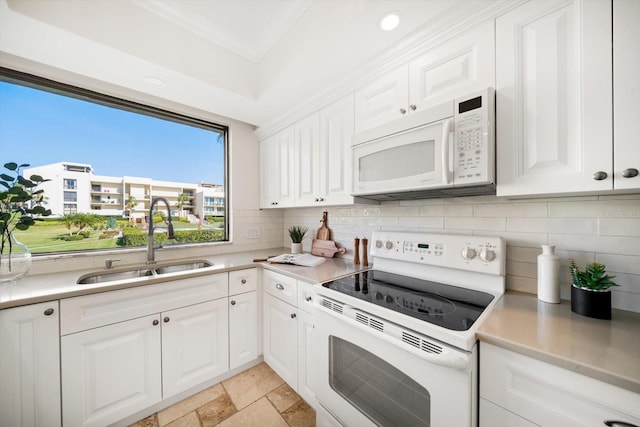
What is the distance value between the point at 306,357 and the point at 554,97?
6.03 ft

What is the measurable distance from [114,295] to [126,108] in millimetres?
1580

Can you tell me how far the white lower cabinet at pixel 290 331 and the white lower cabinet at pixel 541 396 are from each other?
0.94 m

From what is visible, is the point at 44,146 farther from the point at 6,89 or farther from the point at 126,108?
the point at 126,108

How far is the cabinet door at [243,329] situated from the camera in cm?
183

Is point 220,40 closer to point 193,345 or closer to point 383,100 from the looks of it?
point 383,100

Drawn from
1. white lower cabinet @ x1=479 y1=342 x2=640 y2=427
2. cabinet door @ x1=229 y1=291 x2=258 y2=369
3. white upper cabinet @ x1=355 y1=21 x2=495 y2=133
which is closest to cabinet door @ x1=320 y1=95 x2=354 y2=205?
white upper cabinet @ x1=355 y1=21 x2=495 y2=133

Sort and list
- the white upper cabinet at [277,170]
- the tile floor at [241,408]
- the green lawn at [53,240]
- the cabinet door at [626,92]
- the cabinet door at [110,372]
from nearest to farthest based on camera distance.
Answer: the cabinet door at [626,92] → the cabinet door at [110,372] → the tile floor at [241,408] → the green lawn at [53,240] → the white upper cabinet at [277,170]

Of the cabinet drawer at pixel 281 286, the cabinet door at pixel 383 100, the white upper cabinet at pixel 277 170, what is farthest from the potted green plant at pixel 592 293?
the white upper cabinet at pixel 277 170

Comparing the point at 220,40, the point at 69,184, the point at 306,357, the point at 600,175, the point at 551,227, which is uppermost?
the point at 220,40

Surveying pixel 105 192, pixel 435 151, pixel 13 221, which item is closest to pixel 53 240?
pixel 13 221

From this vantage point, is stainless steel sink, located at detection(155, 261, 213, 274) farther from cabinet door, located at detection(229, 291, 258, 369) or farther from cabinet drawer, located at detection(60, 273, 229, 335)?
cabinet door, located at detection(229, 291, 258, 369)

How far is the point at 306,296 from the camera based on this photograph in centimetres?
152

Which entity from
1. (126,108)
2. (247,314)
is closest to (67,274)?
(247,314)

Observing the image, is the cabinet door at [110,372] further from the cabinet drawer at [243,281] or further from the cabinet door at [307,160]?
the cabinet door at [307,160]
